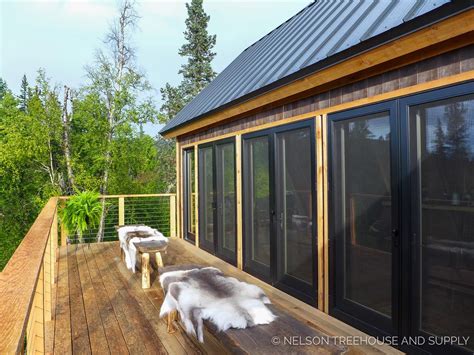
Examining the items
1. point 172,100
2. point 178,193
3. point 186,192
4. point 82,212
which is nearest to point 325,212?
point 82,212

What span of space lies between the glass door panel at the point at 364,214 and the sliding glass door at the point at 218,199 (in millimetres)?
2271

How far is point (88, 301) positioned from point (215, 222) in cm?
249

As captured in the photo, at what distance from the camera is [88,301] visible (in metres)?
4.03

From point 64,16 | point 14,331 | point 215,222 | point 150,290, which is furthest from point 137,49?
point 14,331

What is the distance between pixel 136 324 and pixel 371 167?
98.6 inches

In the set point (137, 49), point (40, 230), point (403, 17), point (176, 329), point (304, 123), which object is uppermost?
point (137, 49)

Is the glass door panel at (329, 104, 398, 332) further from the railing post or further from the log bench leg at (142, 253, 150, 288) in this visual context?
the railing post

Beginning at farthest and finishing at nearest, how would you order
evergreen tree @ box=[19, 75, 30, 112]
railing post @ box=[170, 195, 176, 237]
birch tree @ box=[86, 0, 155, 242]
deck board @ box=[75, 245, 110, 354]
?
evergreen tree @ box=[19, 75, 30, 112], birch tree @ box=[86, 0, 155, 242], railing post @ box=[170, 195, 176, 237], deck board @ box=[75, 245, 110, 354]

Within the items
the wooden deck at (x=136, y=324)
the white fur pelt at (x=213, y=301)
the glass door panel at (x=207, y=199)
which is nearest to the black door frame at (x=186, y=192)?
the glass door panel at (x=207, y=199)

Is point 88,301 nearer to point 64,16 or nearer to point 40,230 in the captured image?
point 40,230

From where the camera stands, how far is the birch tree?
46.1 ft

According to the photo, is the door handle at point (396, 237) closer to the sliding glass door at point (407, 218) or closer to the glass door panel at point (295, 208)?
the sliding glass door at point (407, 218)

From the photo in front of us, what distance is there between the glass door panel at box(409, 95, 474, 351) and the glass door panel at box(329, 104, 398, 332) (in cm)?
23

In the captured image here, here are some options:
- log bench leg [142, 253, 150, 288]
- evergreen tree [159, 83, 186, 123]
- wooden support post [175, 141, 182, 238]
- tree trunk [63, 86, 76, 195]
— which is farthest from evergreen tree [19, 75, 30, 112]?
log bench leg [142, 253, 150, 288]
